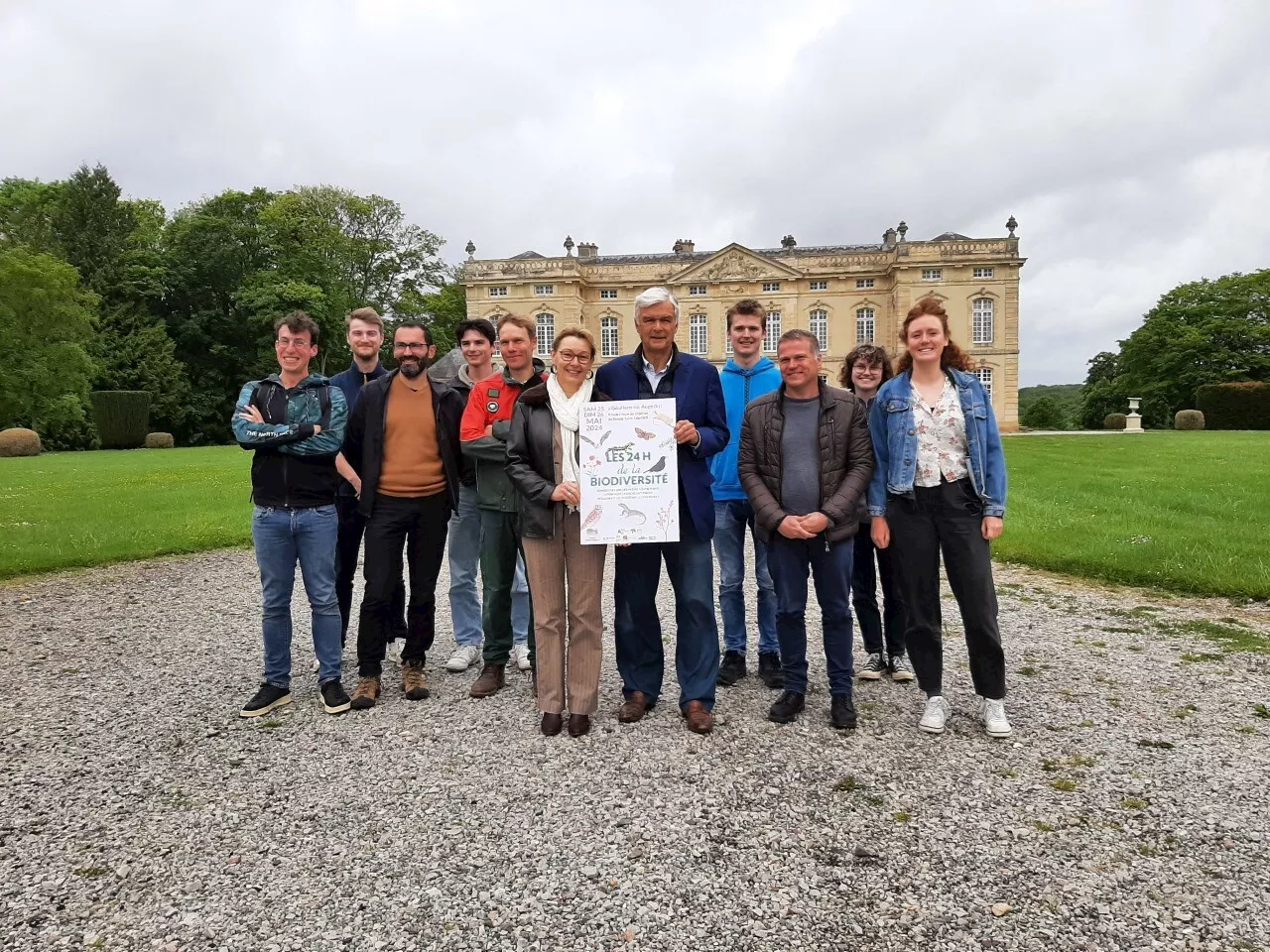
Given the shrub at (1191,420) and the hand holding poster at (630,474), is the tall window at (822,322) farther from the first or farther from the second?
the hand holding poster at (630,474)

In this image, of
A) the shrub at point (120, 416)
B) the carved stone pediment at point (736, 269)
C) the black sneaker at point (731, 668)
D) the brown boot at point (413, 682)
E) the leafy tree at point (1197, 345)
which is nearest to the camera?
the brown boot at point (413, 682)

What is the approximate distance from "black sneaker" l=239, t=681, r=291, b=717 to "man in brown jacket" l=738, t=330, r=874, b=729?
2.80 m

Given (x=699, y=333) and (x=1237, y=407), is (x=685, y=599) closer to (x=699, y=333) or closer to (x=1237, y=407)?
(x=1237, y=407)

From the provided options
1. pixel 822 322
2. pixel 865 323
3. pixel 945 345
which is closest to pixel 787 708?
pixel 945 345

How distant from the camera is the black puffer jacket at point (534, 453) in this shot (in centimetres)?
381

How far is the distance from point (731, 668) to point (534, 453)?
191cm

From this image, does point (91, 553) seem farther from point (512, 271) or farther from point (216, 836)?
point (512, 271)

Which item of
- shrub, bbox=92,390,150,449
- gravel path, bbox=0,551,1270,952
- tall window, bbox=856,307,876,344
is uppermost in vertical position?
tall window, bbox=856,307,876,344

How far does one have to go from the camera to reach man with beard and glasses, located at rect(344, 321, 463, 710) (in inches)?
174

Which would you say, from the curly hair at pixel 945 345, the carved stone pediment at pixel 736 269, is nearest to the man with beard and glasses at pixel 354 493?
the curly hair at pixel 945 345

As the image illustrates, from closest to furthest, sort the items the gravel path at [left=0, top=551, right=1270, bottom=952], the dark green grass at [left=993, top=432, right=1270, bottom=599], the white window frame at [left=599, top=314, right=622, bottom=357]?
the gravel path at [left=0, top=551, right=1270, bottom=952] → the dark green grass at [left=993, top=432, right=1270, bottom=599] → the white window frame at [left=599, top=314, right=622, bottom=357]

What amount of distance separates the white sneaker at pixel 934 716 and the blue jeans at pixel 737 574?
1.08 meters

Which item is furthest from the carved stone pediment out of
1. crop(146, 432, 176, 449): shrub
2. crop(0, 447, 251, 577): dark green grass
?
crop(0, 447, 251, 577): dark green grass

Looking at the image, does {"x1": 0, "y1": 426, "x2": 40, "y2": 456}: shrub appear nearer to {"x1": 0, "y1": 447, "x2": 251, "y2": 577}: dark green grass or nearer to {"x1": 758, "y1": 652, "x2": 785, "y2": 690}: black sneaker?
{"x1": 0, "y1": 447, "x2": 251, "y2": 577}: dark green grass
